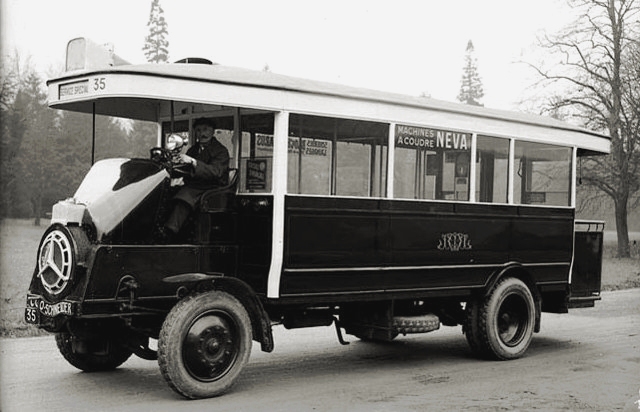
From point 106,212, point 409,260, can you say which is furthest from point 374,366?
point 106,212

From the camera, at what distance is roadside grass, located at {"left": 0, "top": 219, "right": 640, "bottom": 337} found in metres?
10.5

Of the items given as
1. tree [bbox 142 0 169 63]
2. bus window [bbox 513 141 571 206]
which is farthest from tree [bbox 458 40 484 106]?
bus window [bbox 513 141 571 206]

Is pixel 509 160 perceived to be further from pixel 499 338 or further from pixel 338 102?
pixel 338 102

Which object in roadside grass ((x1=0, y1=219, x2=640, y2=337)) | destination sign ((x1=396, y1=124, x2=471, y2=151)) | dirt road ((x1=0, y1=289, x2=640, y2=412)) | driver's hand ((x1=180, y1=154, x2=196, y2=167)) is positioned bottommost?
roadside grass ((x1=0, y1=219, x2=640, y2=337))

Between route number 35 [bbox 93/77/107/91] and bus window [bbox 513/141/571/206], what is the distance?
503cm

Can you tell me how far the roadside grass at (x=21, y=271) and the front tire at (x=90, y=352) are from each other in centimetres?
81

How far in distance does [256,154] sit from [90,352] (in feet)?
7.85

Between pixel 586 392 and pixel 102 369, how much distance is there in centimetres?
450

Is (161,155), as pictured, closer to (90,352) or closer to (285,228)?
(285,228)

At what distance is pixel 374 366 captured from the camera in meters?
8.70

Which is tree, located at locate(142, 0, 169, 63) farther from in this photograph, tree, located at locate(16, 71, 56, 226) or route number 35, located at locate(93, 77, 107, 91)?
route number 35, located at locate(93, 77, 107, 91)

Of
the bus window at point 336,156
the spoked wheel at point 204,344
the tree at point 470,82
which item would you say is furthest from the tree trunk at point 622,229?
the tree at point 470,82

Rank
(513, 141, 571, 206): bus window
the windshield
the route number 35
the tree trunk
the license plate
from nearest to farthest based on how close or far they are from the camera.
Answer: the license plate
the route number 35
the windshield
(513, 141, 571, 206): bus window
the tree trunk

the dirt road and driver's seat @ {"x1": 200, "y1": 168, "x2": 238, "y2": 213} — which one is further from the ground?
driver's seat @ {"x1": 200, "y1": 168, "x2": 238, "y2": 213}
